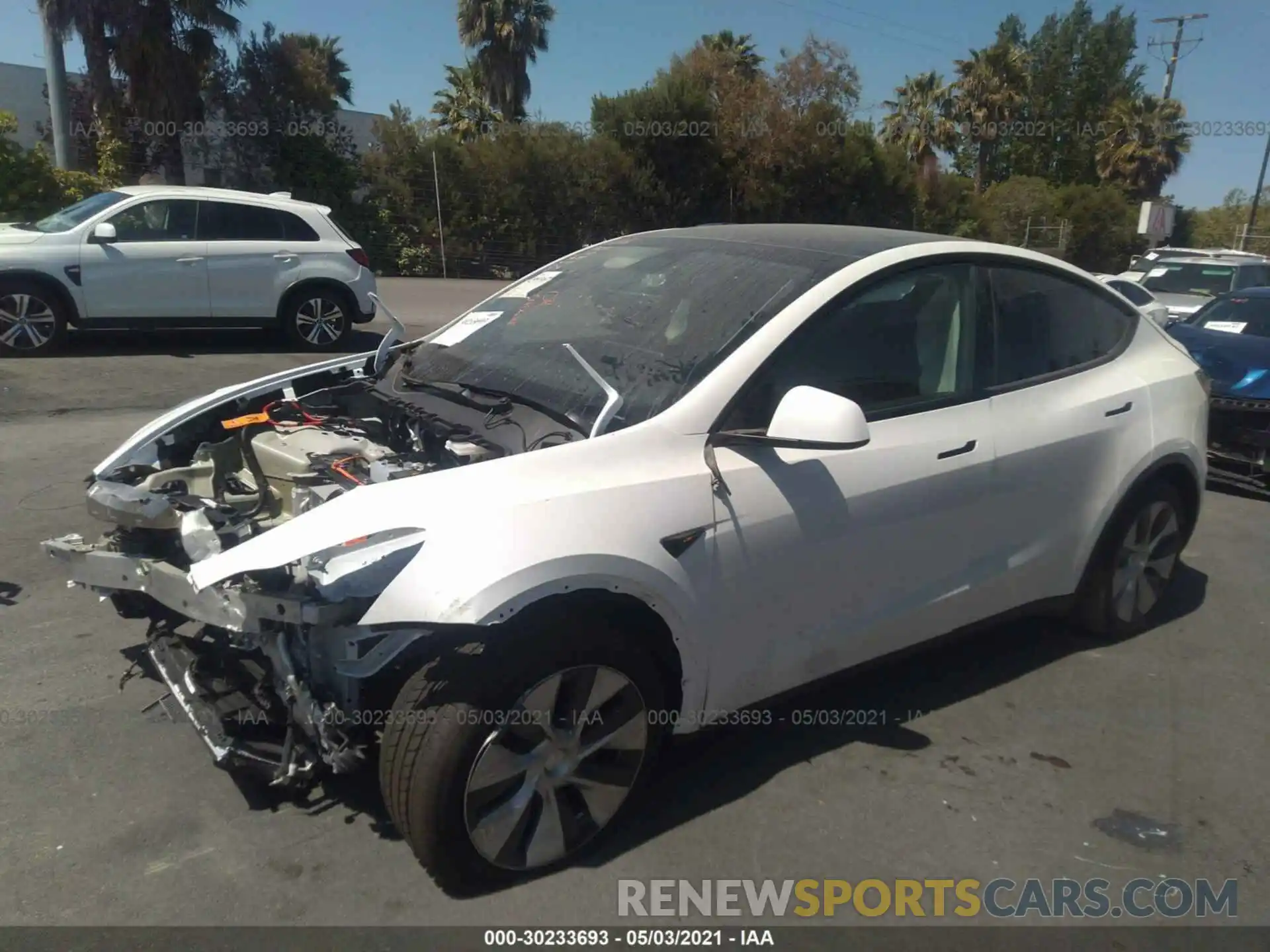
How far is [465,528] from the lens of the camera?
2.64 metres

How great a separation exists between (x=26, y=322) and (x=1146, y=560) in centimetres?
1010

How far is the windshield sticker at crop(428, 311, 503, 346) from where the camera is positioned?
417cm

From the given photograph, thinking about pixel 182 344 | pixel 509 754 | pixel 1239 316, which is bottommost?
pixel 182 344

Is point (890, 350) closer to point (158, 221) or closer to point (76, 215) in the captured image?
point (158, 221)

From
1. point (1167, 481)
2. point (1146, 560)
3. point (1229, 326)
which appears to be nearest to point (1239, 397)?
point (1229, 326)

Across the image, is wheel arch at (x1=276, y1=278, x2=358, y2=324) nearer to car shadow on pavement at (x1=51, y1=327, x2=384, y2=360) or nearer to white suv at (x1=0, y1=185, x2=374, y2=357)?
white suv at (x1=0, y1=185, x2=374, y2=357)

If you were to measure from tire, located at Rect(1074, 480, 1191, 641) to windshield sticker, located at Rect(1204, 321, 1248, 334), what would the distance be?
4.62 metres

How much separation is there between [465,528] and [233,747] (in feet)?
2.99

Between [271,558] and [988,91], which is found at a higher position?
[988,91]

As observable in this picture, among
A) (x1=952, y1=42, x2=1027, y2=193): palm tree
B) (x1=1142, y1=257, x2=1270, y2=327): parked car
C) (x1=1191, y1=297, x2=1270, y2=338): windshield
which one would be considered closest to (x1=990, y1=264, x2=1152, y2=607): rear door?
(x1=1191, y1=297, x2=1270, y2=338): windshield

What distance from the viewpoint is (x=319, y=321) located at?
11711mm

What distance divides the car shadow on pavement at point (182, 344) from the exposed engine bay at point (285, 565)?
7.78 metres

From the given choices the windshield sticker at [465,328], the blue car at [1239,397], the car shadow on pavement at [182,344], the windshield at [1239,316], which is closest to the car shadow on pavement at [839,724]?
the windshield sticker at [465,328]

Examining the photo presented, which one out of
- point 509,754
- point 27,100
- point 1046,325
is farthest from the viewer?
point 27,100
